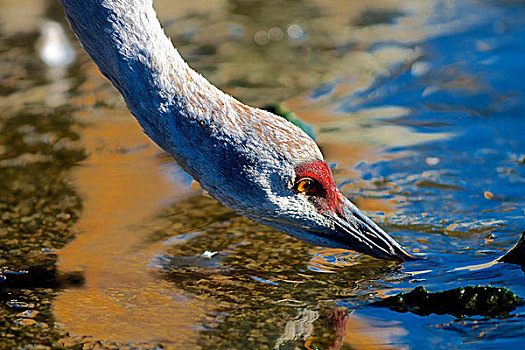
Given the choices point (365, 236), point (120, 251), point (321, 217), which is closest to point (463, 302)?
point (365, 236)

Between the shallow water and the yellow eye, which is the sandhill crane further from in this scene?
the shallow water

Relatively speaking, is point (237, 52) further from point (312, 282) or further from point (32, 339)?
point (32, 339)

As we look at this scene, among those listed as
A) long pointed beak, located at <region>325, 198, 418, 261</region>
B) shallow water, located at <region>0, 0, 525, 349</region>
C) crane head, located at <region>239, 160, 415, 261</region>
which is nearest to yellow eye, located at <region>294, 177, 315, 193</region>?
crane head, located at <region>239, 160, 415, 261</region>

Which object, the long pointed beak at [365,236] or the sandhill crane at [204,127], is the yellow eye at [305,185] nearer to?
the sandhill crane at [204,127]

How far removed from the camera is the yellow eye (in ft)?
16.5

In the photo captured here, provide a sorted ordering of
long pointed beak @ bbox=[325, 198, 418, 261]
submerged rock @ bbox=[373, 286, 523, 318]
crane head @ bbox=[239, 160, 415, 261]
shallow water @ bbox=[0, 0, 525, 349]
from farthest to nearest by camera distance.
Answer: long pointed beak @ bbox=[325, 198, 418, 261] → crane head @ bbox=[239, 160, 415, 261] → shallow water @ bbox=[0, 0, 525, 349] → submerged rock @ bbox=[373, 286, 523, 318]

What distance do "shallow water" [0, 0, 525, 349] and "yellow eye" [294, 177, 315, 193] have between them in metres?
0.50

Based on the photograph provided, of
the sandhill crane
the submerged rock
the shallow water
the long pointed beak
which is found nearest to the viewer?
the submerged rock

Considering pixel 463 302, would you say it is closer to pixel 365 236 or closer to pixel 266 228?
pixel 365 236

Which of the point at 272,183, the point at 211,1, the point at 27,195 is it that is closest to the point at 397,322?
the point at 272,183

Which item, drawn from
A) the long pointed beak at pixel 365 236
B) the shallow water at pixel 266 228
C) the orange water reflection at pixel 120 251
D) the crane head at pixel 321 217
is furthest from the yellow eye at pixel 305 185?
the orange water reflection at pixel 120 251

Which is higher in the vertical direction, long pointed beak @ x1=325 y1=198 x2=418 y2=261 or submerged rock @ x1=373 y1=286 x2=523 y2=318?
long pointed beak @ x1=325 y1=198 x2=418 y2=261

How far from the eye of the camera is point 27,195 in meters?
6.50

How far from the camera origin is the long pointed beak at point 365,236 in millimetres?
5250
